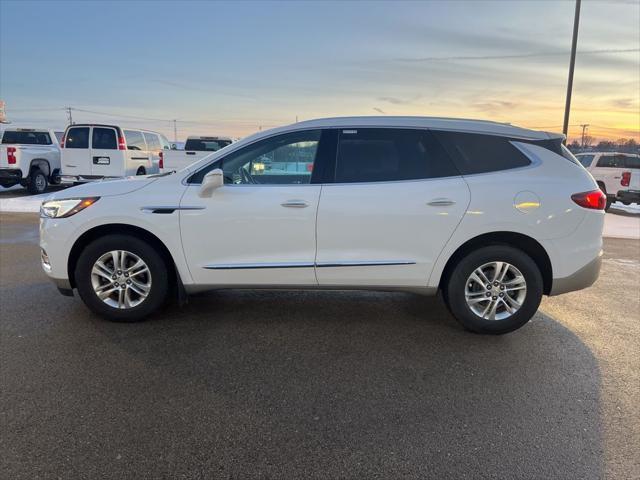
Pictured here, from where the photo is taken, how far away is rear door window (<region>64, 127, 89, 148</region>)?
Result: 13570 mm

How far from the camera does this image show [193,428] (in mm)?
A: 2807

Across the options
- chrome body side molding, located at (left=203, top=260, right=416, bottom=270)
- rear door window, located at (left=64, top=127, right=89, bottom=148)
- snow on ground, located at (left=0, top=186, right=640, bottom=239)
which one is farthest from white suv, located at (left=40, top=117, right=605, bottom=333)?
rear door window, located at (left=64, top=127, right=89, bottom=148)

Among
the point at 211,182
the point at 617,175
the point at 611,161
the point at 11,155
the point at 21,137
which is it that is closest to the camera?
the point at 211,182

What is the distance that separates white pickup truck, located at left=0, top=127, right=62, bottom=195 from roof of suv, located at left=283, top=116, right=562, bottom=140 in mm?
13141

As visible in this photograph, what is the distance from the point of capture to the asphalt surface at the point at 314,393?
2.55 m

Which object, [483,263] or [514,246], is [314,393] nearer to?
[483,263]

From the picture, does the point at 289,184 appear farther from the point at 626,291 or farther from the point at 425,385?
the point at 626,291

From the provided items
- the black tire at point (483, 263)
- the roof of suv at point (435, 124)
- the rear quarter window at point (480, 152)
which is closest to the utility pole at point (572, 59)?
the roof of suv at point (435, 124)

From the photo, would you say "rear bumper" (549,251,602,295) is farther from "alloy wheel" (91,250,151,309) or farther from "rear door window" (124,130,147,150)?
"rear door window" (124,130,147,150)

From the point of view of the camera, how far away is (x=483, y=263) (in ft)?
13.6

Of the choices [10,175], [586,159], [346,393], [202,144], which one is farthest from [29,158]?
[586,159]

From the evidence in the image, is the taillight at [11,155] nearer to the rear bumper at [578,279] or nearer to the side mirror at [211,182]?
the side mirror at [211,182]

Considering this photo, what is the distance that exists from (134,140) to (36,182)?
342 cm

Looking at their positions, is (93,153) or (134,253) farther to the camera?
(93,153)
